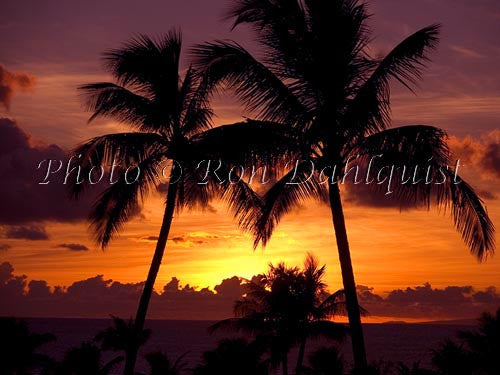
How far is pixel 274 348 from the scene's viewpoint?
109 feet

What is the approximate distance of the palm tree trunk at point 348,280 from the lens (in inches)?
624

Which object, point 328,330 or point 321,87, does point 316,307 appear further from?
point 321,87

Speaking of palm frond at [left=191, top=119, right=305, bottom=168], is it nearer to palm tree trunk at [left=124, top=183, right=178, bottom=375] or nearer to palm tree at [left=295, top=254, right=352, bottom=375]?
palm tree trunk at [left=124, top=183, right=178, bottom=375]

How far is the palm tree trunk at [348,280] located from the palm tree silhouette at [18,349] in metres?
11.3

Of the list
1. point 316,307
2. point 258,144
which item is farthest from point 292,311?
point 258,144

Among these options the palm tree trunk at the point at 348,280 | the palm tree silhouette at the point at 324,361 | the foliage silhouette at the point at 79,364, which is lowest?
the foliage silhouette at the point at 79,364

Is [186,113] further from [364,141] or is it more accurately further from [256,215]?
[364,141]

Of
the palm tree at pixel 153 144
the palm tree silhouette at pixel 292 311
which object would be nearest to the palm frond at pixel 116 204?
the palm tree at pixel 153 144

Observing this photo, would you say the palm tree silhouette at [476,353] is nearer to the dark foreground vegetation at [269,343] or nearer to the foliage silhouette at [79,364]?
the dark foreground vegetation at [269,343]

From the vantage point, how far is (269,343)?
32.8 meters

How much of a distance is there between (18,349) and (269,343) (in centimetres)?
1277

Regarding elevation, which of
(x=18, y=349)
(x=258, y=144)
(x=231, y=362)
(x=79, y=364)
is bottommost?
(x=79, y=364)

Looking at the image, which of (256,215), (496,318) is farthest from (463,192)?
(496,318)

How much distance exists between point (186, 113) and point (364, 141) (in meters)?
7.11
